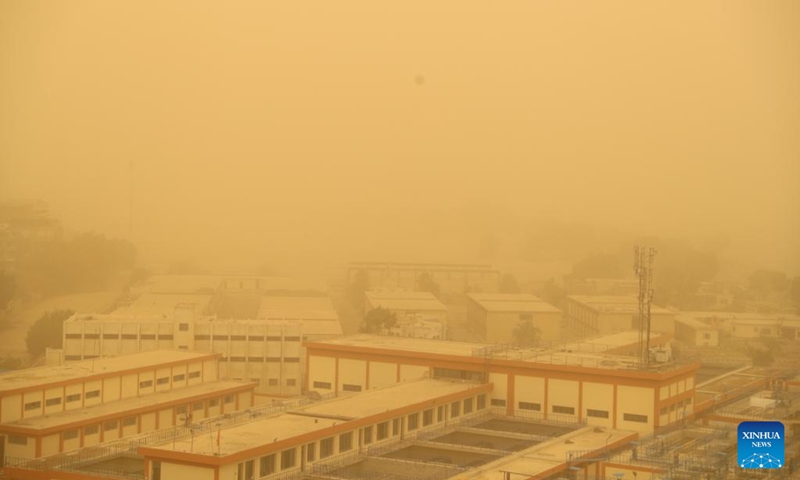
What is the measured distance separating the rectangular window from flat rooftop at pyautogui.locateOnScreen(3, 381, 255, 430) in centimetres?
264

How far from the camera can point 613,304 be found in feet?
59.0

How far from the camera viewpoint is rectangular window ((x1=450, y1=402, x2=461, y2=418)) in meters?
8.58

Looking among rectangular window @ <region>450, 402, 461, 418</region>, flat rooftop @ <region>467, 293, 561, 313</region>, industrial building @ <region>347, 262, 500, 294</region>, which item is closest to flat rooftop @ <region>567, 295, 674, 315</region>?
flat rooftop @ <region>467, 293, 561, 313</region>

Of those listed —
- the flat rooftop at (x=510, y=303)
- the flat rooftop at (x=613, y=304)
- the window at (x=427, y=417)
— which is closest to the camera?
the window at (x=427, y=417)

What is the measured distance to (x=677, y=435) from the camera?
801 cm

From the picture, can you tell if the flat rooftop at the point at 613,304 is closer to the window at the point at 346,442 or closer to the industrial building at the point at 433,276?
the industrial building at the point at 433,276

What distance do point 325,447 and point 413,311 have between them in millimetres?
9332

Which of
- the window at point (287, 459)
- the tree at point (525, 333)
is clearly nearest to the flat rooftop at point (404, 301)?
the tree at point (525, 333)

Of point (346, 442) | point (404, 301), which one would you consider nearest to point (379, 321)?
point (404, 301)

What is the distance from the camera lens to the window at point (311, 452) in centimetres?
684

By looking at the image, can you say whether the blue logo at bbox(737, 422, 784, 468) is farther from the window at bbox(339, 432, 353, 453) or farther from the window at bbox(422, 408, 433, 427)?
the window at bbox(422, 408, 433, 427)

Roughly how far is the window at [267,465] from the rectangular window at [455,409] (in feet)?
7.82

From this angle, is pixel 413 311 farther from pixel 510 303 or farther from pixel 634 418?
pixel 634 418

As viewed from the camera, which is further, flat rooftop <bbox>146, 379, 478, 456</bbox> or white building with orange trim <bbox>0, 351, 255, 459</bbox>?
white building with orange trim <bbox>0, 351, 255, 459</bbox>
